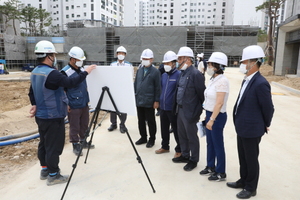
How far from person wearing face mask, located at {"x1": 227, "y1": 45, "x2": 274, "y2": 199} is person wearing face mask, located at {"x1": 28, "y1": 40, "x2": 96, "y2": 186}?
74.8 inches

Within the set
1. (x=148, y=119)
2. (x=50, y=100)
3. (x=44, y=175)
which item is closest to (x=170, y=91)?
(x=148, y=119)

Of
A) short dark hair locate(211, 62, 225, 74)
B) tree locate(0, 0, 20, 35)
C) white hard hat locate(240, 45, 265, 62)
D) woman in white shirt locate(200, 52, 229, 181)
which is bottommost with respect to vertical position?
woman in white shirt locate(200, 52, 229, 181)

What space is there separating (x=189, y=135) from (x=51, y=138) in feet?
6.29

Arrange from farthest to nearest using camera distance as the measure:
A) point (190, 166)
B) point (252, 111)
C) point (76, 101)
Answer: point (76, 101), point (190, 166), point (252, 111)

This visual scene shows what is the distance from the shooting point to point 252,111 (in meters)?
2.56

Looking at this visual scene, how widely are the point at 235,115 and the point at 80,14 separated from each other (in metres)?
63.2

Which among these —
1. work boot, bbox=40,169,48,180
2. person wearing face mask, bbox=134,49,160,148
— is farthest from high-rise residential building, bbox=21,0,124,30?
work boot, bbox=40,169,48,180

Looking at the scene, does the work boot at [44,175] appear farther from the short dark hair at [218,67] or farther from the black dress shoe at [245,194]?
the short dark hair at [218,67]

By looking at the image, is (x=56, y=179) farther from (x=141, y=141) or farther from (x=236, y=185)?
(x=236, y=185)

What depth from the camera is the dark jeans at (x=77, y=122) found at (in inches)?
155

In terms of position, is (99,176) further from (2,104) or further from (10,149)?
(2,104)

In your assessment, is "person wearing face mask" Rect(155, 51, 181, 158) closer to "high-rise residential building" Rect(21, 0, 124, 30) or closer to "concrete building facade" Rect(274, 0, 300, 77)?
"concrete building facade" Rect(274, 0, 300, 77)

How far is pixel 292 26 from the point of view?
679 inches

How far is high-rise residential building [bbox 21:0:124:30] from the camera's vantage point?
2240 inches
